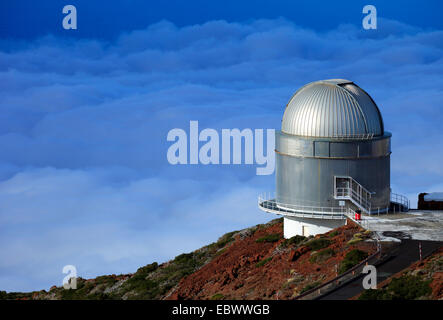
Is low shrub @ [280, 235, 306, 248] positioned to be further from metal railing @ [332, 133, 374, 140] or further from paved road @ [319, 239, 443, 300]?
paved road @ [319, 239, 443, 300]

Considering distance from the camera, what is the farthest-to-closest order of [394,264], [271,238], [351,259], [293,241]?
[271,238] < [293,241] < [351,259] < [394,264]

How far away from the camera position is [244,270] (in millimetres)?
41406

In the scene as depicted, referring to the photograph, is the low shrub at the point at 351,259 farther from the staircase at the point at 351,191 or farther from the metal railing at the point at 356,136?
the metal railing at the point at 356,136

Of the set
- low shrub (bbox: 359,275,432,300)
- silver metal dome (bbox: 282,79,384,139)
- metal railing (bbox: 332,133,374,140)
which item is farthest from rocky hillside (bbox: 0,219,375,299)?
silver metal dome (bbox: 282,79,384,139)

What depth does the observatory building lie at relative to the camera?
44.0 metres

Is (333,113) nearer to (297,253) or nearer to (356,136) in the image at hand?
(356,136)

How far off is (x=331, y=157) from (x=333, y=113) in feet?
8.15

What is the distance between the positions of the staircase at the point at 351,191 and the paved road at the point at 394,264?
6687 mm

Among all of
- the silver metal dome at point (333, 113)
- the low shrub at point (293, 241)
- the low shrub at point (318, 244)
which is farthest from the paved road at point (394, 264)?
the silver metal dome at point (333, 113)

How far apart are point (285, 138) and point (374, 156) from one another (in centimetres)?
521

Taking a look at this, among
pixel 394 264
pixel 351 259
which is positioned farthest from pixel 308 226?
pixel 394 264
